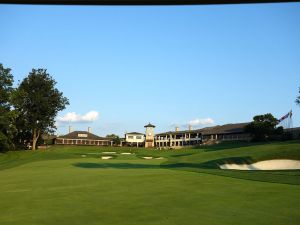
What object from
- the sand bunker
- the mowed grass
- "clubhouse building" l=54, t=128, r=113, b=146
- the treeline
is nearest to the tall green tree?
the treeline

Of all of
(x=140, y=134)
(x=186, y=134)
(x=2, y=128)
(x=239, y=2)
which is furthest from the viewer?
(x=140, y=134)

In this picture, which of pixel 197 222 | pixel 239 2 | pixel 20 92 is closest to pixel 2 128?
pixel 20 92

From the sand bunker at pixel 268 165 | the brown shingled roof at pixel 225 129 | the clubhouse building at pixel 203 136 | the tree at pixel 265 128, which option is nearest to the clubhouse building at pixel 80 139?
the clubhouse building at pixel 203 136

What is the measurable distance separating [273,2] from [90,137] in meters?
141

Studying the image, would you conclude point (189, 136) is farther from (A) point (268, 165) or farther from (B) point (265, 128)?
(A) point (268, 165)

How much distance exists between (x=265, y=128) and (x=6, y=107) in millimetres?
50935

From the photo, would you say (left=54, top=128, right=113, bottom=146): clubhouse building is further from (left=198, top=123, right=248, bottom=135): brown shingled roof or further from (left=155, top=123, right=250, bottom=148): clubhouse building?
(left=198, top=123, right=248, bottom=135): brown shingled roof

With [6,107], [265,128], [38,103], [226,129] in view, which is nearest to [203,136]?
[226,129]

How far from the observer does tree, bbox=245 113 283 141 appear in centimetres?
8075

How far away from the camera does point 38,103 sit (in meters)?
79.1

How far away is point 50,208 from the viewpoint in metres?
10.8

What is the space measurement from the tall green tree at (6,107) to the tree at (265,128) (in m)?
48.3

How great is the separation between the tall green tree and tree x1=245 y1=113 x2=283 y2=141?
48.3 m

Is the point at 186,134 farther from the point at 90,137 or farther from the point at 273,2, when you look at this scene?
the point at 273,2
